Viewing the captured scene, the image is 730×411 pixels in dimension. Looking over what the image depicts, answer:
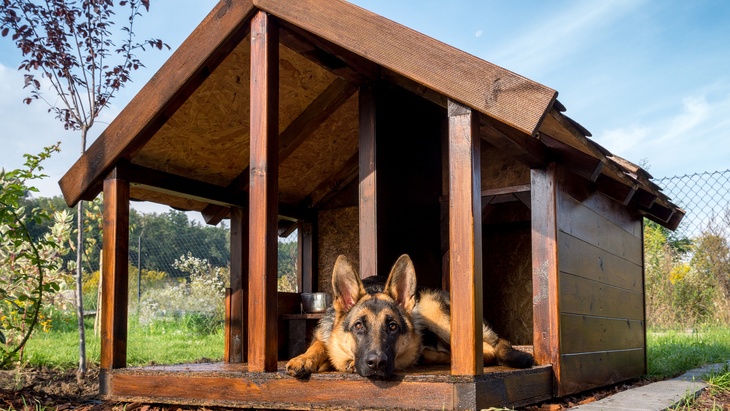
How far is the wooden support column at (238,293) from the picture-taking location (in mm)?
6812

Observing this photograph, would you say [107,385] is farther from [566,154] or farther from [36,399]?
[566,154]

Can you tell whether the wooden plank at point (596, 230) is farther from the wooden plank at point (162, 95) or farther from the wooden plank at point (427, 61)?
the wooden plank at point (162, 95)

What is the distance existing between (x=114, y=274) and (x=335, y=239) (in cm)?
272

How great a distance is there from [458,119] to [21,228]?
13.1 feet

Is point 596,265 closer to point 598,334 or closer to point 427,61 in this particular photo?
point 598,334

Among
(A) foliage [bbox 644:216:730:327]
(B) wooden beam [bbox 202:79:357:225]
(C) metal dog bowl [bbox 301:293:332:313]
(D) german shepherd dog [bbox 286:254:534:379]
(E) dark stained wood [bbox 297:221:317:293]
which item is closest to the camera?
(D) german shepherd dog [bbox 286:254:534:379]

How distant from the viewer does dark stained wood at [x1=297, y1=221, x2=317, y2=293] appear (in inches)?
293

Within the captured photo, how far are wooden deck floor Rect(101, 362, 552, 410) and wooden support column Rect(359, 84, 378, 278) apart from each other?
1346 millimetres

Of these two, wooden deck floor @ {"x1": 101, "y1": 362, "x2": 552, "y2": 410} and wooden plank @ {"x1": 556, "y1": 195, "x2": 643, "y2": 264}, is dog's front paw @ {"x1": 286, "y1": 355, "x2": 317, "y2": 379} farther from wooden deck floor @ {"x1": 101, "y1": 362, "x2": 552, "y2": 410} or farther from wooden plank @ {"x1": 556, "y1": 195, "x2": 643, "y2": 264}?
wooden plank @ {"x1": 556, "y1": 195, "x2": 643, "y2": 264}

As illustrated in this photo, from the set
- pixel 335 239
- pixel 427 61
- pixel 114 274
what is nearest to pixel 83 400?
pixel 114 274

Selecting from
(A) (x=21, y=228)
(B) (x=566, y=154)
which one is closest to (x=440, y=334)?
(B) (x=566, y=154)

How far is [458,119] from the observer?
4004 millimetres

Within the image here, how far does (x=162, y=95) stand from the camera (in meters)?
5.23

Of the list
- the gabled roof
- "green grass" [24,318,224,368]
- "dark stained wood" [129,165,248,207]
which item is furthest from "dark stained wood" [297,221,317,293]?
"green grass" [24,318,224,368]
